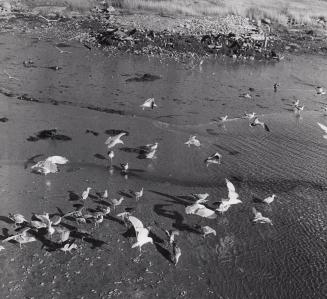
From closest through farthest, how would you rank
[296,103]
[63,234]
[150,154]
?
[63,234] → [150,154] → [296,103]

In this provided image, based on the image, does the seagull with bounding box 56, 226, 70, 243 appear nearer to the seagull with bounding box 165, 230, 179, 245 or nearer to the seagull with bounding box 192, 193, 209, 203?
the seagull with bounding box 165, 230, 179, 245

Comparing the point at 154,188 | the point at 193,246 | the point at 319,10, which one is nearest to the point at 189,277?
the point at 193,246

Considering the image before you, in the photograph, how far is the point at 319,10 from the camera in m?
34.2

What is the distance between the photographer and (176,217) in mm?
10844

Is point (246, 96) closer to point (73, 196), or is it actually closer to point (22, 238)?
point (73, 196)

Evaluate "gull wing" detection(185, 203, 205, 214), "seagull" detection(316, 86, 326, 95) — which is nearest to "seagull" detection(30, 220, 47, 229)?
"gull wing" detection(185, 203, 205, 214)

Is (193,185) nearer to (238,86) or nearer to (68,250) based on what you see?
(68,250)

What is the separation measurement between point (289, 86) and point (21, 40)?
12.9 metres

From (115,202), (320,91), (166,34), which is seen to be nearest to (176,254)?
(115,202)

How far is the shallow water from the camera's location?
8.96 metres

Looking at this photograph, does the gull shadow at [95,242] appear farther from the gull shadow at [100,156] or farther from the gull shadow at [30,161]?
the gull shadow at [100,156]

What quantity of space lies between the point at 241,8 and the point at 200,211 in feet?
75.1

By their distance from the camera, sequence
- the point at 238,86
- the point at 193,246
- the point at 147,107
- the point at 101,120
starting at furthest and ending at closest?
the point at 238,86
the point at 147,107
the point at 101,120
the point at 193,246

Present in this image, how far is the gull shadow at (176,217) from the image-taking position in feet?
34.3
